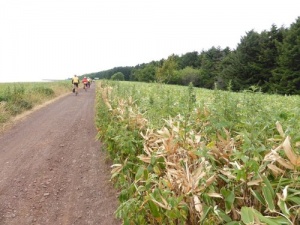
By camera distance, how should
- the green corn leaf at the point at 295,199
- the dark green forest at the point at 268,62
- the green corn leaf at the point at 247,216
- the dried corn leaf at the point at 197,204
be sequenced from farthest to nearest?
the dark green forest at the point at 268,62 < the dried corn leaf at the point at 197,204 < the green corn leaf at the point at 295,199 < the green corn leaf at the point at 247,216

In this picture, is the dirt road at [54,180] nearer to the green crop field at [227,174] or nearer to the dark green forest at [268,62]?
the green crop field at [227,174]

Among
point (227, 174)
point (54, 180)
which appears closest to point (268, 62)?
point (54, 180)

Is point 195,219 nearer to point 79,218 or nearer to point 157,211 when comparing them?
point 157,211

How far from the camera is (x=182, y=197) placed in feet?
6.39

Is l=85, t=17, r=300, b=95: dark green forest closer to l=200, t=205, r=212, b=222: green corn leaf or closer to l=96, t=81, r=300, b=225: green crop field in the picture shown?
l=96, t=81, r=300, b=225: green crop field

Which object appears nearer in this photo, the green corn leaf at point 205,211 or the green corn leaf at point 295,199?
the green corn leaf at point 295,199

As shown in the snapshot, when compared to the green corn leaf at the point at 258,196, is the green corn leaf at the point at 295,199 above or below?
above

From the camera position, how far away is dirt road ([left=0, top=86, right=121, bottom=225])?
12.9 ft

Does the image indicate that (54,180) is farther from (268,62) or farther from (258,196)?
(268,62)

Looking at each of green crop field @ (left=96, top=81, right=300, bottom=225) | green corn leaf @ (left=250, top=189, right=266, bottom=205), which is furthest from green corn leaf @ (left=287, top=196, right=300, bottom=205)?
green corn leaf @ (left=250, top=189, right=266, bottom=205)

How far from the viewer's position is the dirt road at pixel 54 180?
3.94 m

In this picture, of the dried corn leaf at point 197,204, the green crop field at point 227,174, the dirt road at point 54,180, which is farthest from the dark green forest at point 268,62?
the dried corn leaf at point 197,204

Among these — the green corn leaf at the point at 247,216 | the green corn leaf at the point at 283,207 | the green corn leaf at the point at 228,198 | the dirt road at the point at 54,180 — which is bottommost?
the dirt road at the point at 54,180

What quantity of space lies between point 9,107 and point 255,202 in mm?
12379
